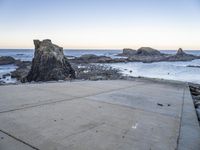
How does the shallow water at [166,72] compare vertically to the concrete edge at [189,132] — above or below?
below

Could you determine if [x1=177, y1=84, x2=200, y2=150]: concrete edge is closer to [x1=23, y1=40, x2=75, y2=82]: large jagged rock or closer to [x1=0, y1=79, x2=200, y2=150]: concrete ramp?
[x1=0, y1=79, x2=200, y2=150]: concrete ramp

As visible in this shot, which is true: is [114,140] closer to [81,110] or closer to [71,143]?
[71,143]

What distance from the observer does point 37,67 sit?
15172 mm

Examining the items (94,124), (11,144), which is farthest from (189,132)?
(11,144)

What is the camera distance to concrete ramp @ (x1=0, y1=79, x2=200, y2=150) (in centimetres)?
258

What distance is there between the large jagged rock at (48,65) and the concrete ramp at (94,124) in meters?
9.81

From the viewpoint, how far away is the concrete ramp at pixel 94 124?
258 centimetres

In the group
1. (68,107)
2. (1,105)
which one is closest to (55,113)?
(68,107)

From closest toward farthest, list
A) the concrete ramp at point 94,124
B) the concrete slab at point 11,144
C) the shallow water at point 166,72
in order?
the concrete slab at point 11,144 < the concrete ramp at point 94,124 < the shallow water at point 166,72

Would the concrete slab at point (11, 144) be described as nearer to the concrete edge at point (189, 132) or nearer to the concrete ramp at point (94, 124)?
the concrete ramp at point (94, 124)

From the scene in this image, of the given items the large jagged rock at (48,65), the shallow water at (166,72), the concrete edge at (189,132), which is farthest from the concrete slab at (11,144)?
the shallow water at (166,72)

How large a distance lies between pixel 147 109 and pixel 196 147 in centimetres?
173

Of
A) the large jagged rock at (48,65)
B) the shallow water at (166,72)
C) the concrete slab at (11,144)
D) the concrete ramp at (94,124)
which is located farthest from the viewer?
the shallow water at (166,72)

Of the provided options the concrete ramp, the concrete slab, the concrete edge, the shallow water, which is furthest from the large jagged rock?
the concrete slab
